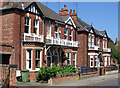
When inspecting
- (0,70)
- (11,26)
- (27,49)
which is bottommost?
(0,70)

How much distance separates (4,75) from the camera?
12.0 meters

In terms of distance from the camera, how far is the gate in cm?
1186

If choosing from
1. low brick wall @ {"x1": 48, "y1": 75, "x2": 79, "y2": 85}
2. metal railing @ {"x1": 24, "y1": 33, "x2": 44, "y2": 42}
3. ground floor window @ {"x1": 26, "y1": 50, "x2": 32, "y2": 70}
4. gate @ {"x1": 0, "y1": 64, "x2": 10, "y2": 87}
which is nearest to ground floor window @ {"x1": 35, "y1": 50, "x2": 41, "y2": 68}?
ground floor window @ {"x1": 26, "y1": 50, "x2": 32, "y2": 70}

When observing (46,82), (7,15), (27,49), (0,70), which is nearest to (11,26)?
(7,15)

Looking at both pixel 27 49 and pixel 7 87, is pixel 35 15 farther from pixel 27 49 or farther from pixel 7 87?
pixel 7 87

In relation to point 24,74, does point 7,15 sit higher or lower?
higher

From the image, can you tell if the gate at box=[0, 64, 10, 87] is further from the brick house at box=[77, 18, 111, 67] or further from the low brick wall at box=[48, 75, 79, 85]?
the brick house at box=[77, 18, 111, 67]

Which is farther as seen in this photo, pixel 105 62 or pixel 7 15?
pixel 105 62

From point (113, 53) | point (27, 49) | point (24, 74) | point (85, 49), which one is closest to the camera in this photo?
point (24, 74)

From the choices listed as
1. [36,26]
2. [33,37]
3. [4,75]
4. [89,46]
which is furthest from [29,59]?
[89,46]

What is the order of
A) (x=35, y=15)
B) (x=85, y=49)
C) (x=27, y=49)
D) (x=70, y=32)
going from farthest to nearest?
(x=85, y=49), (x=70, y=32), (x=35, y=15), (x=27, y=49)

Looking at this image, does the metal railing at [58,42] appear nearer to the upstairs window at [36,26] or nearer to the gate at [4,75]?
the upstairs window at [36,26]

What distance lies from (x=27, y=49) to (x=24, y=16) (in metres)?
3.26

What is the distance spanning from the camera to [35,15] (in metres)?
20.6
